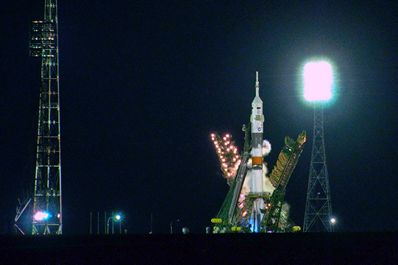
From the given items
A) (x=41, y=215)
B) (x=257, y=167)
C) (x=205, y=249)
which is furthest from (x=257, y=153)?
(x=205, y=249)

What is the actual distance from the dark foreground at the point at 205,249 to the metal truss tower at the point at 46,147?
19.3 metres

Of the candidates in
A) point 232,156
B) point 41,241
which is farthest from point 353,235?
point 232,156

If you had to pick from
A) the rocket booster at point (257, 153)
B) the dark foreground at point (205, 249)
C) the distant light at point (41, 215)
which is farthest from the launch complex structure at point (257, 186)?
the dark foreground at point (205, 249)

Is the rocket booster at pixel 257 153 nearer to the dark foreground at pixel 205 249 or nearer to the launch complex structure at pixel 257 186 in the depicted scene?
the launch complex structure at pixel 257 186

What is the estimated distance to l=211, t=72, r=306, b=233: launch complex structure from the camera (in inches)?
4171

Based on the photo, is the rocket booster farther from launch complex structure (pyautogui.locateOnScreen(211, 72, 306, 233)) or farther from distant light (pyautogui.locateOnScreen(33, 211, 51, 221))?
distant light (pyautogui.locateOnScreen(33, 211, 51, 221))

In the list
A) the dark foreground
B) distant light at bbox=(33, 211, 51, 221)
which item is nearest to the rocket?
distant light at bbox=(33, 211, 51, 221)

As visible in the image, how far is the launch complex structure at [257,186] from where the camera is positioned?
10594 cm

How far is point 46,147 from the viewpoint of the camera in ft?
302

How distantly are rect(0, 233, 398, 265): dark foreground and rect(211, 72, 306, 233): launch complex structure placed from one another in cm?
3216

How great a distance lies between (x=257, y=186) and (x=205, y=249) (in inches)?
1875

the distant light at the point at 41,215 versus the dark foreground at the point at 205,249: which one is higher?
the distant light at the point at 41,215

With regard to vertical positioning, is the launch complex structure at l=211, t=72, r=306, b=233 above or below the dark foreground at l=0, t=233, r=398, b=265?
above

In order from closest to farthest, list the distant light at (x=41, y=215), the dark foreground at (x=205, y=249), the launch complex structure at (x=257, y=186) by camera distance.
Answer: the dark foreground at (x=205, y=249)
the distant light at (x=41, y=215)
the launch complex structure at (x=257, y=186)
